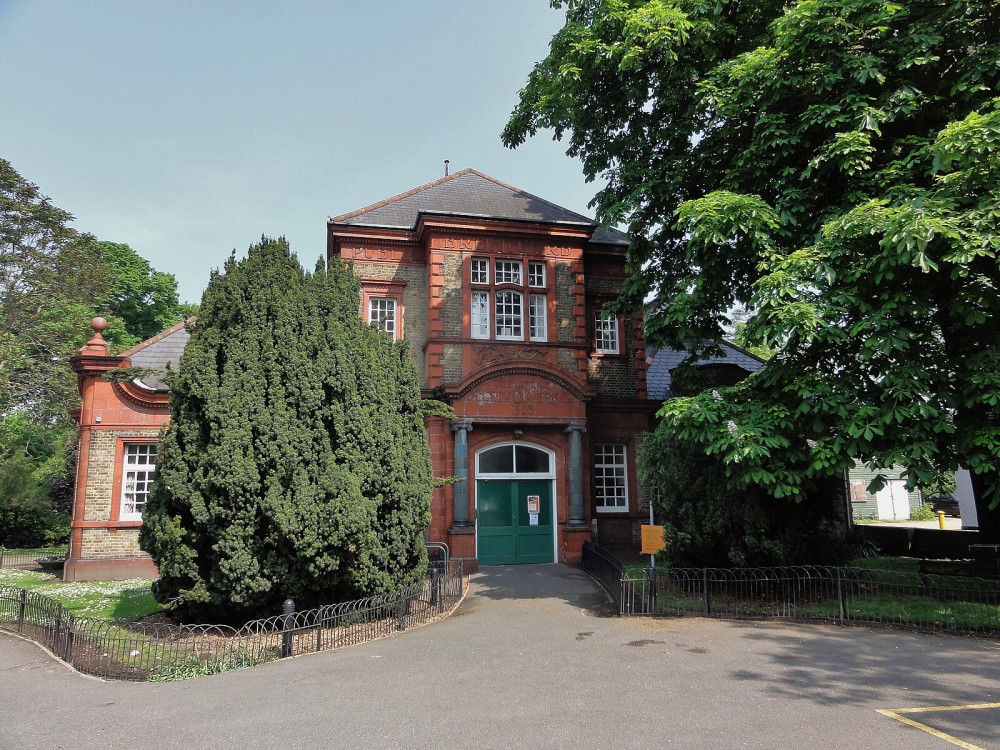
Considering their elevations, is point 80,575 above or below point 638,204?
below

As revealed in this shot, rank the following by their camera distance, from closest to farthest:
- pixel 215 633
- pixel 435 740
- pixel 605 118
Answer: pixel 435 740 → pixel 215 633 → pixel 605 118

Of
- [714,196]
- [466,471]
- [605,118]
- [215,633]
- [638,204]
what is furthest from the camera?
[466,471]

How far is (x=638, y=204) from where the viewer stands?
13320mm

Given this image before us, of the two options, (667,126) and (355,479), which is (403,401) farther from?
(667,126)

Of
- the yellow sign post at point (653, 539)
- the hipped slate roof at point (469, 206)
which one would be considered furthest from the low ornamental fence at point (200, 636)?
the hipped slate roof at point (469, 206)

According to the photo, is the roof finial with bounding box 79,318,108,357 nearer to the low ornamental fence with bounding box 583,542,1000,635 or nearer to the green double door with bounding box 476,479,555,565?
the green double door with bounding box 476,479,555,565

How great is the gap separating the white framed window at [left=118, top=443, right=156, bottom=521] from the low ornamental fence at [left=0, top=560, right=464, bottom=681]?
5.71 meters

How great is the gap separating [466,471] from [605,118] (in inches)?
348

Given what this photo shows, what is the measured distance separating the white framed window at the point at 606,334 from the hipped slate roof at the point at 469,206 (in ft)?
7.54

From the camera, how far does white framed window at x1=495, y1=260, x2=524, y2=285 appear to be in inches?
674

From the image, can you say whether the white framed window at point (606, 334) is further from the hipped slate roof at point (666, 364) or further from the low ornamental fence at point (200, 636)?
the low ornamental fence at point (200, 636)

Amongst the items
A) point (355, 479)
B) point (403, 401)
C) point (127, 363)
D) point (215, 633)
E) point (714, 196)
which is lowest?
point (215, 633)

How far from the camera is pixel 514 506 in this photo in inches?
633

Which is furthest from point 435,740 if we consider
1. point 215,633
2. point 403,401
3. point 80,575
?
point 80,575
